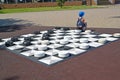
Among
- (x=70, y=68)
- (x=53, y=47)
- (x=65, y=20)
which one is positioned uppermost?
(x=65, y=20)

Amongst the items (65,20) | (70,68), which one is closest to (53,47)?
(70,68)

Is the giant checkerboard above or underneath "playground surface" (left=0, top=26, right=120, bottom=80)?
above

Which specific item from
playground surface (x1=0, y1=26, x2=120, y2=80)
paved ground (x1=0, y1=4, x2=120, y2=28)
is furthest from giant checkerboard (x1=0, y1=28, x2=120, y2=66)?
paved ground (x1=0, y1=4, x2=120, y2=28)

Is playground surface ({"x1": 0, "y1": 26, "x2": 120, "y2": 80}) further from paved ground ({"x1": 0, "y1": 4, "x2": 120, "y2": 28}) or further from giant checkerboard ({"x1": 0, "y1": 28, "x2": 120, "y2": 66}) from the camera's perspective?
paved ground ({"x1": 0, "y1": 4, "x2": 120, "y2": 28})

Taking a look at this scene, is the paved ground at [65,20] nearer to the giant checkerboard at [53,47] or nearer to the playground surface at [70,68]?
the giant checkerboard at [53,47]

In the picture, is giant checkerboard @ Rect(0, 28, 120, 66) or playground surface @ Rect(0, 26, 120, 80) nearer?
playground surface @ Rect(0, 26, 120, 80)

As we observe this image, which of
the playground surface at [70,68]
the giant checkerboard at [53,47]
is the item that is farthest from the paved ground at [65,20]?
the playground surface at [70,68]

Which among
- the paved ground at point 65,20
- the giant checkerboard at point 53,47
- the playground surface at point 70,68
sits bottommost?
the playground surface at point 70,68

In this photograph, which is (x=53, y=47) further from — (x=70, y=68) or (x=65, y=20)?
(x=65, y=20)

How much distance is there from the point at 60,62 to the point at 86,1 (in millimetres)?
29735

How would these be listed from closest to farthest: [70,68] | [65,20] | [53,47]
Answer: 1. [70,68]
2. [53,47]
3. [65,20]

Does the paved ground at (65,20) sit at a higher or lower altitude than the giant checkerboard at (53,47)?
higher

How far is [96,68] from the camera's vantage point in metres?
3.76

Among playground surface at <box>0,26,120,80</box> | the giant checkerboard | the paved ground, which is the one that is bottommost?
playground surface at <box>0,26,120,80</box>
